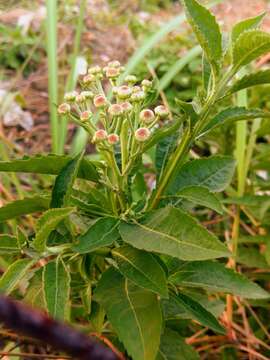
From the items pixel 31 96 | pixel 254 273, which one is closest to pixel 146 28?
pixel 31 96

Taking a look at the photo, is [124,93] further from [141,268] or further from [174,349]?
[174,349]

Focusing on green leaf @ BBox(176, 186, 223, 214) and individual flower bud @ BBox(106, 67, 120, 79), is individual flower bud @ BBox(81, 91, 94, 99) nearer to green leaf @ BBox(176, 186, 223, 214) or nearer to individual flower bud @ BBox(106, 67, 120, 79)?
individual flower bud @ BBox(106, 67, 120, 79)

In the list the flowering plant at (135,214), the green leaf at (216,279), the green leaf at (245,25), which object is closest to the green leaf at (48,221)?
the flowering plant at (135,214)

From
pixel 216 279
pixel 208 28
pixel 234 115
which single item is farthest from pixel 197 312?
pixel 208 28

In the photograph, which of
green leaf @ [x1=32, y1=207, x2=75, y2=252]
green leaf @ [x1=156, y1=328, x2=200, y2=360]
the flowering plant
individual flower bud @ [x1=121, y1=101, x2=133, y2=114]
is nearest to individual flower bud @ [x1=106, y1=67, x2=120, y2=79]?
the flowering plant

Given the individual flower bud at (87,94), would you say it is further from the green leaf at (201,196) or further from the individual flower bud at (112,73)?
the green leaf at (201,196)
